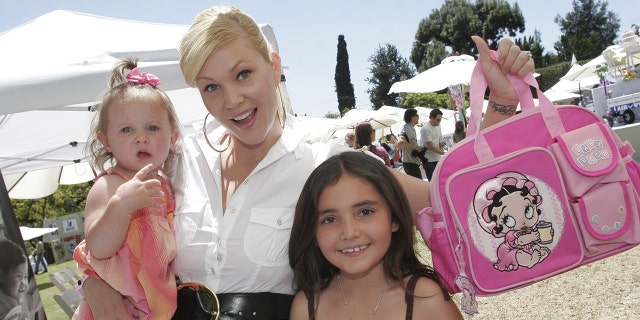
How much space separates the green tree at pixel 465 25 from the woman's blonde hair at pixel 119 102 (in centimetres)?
5969

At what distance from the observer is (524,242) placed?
1943 mm

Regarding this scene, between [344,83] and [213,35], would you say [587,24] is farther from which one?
[213,35]

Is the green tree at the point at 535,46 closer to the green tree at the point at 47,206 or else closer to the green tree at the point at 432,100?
the green tree at the point at 432,100

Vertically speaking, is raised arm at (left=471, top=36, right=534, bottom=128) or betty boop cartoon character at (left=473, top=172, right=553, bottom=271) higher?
raised arm at (left=471, top=36, right=534, bottom=128)

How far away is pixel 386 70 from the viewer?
78062mm

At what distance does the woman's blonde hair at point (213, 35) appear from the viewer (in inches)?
76.5

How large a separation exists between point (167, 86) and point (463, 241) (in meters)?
2.63

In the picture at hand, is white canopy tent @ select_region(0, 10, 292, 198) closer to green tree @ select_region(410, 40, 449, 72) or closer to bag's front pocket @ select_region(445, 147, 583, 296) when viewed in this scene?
bag's front pocket @ select_region(445, 147, 583, 296)

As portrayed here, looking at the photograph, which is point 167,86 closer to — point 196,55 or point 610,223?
point 196,55

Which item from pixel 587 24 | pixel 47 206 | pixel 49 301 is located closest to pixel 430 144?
pixel 49 301

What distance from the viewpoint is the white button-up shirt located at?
77.6 inches

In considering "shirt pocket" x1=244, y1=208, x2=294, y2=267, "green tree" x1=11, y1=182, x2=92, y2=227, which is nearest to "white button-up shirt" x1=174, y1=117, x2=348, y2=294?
"shirt pocket" x1=244, y1=208, x2=294, y2=267

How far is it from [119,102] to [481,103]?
55.0 inches

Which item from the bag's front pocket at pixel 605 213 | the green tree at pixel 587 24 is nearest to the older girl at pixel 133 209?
the bag's front pocket at pixel 605 213
